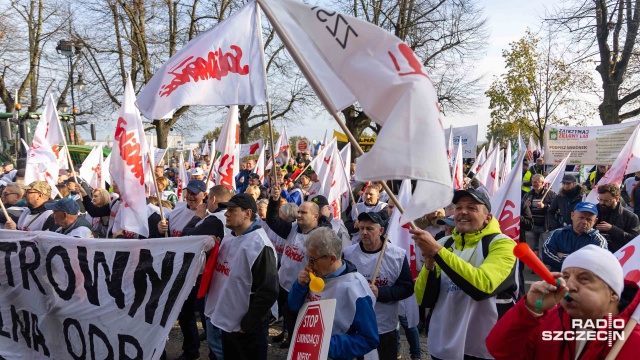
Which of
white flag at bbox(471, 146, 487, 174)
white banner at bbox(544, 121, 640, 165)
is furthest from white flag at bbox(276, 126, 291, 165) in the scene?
white banner at bbox(544, 121, 640, 165)

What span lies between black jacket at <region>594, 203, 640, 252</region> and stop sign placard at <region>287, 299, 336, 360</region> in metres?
4.17

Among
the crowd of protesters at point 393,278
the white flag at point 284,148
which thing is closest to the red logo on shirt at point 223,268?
the crowd of protesters at point 393,278

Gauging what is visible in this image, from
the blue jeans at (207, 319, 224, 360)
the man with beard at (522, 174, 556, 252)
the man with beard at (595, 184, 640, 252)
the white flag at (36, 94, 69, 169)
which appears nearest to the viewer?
the blue jeans at (207, 319, 224, 360)

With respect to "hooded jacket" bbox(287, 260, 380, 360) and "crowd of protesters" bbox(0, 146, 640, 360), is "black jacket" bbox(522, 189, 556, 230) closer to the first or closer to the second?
"crowd of protesters" bbox(0, 146, 640, 360)

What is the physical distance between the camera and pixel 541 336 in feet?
7.97

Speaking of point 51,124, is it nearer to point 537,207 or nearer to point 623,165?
point 537,207

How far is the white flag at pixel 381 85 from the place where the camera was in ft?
7.55

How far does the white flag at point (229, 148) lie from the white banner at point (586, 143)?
23.4ft

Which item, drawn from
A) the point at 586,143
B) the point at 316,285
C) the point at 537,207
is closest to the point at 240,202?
the point at 316,285

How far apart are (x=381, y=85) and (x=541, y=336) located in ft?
4.35

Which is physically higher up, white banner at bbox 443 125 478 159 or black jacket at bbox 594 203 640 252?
white banner at bbox 443 125 478 159

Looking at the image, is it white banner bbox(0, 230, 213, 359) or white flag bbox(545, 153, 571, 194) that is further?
white flag bbox(545, 153, 571, 194)

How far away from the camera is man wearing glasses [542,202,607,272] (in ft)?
17.0

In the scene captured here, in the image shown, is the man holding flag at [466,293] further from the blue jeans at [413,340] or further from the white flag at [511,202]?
the blue jeans at [413,340]
